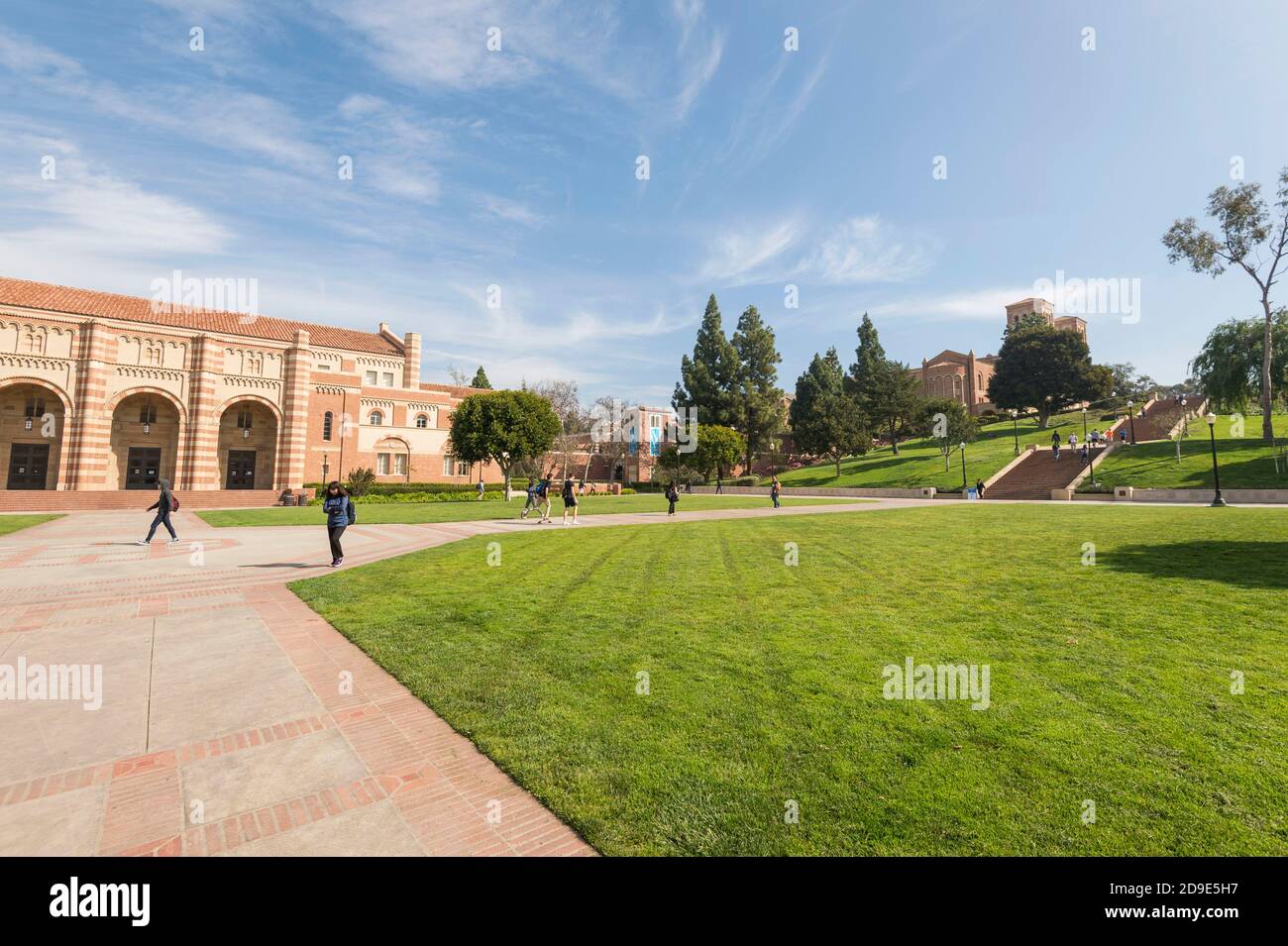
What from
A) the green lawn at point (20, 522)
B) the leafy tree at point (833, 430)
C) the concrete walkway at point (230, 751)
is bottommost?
the green lawn at point (20, 522)

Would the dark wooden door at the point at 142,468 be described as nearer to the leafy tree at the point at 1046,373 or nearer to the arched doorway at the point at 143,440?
the arched doorway at the point at 143,440

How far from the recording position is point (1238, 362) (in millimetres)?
45062

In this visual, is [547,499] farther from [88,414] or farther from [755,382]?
[755,382]

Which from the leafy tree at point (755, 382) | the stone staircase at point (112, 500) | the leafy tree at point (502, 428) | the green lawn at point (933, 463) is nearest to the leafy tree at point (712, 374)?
the leafy tree at point (755, 382)

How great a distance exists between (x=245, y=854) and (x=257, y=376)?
52755 mm

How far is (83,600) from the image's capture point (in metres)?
8.17

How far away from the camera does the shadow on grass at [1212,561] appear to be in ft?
28.1

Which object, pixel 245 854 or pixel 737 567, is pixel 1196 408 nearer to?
pixel 737 567

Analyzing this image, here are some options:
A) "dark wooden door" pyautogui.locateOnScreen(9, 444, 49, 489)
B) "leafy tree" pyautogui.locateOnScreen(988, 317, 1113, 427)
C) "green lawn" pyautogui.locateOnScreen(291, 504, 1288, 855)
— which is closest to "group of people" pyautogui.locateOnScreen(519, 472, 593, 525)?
"green lawn" pyautogui.locateOnScreen(291, 504, 1288, 855)

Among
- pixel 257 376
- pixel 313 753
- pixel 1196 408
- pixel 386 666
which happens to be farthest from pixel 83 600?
pixel 1196 408

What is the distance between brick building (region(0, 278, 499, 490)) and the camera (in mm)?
38406

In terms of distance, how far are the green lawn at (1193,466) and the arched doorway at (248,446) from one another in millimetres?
62975

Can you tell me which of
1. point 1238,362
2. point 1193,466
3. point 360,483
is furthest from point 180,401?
point 1238,362

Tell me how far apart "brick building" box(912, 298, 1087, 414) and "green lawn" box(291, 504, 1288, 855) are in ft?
345
